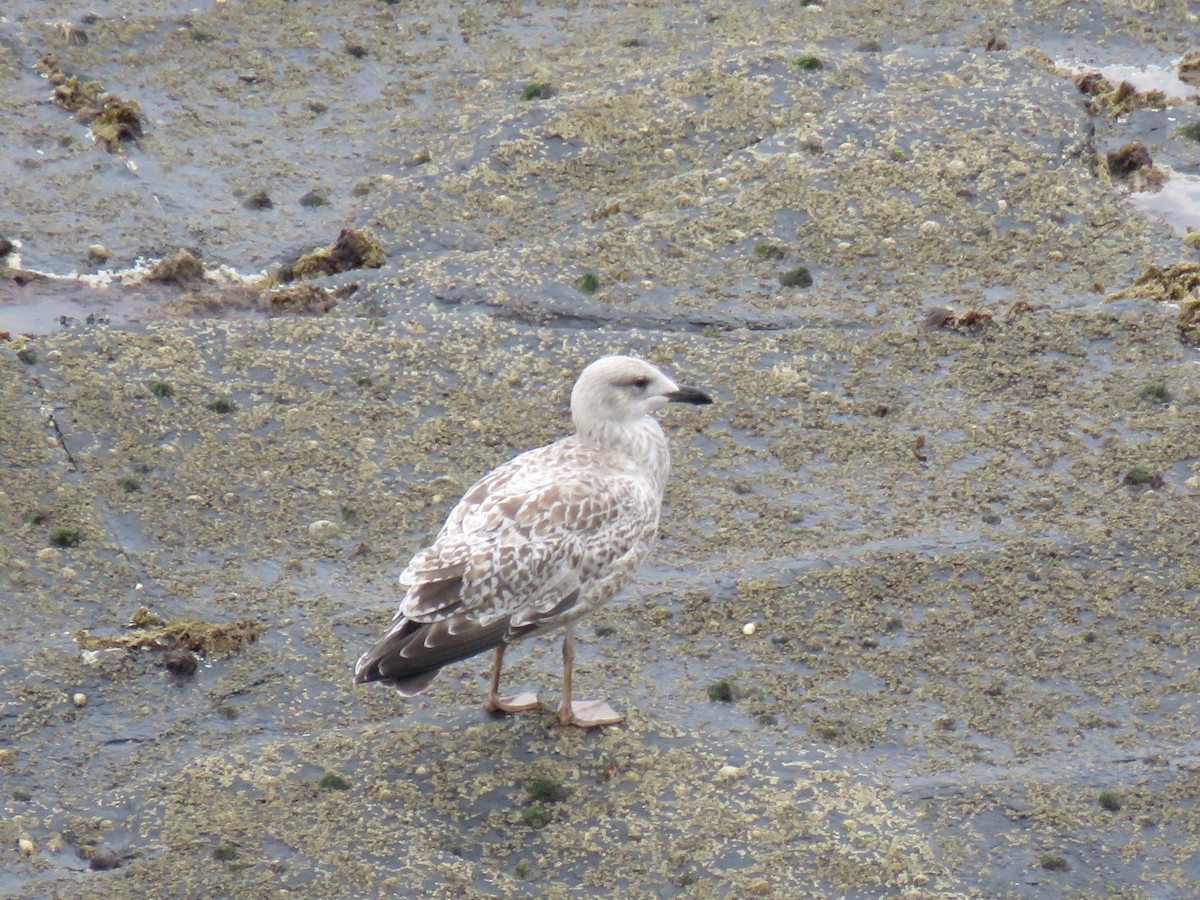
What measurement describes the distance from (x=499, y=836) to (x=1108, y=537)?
9.67ft

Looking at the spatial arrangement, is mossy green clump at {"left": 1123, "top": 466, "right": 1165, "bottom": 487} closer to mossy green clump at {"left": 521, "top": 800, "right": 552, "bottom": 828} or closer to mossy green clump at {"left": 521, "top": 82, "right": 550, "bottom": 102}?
mossy green clump at {"left": 521, "top": 800, "right": 552, "bottom": 828}

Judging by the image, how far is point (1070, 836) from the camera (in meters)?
5.39

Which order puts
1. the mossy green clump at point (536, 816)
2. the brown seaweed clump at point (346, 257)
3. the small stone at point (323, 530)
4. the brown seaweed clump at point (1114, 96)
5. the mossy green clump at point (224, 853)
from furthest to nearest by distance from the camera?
the brown seaweed clump at point (1114, 96) < the brown seaweed clump at point (346, 257) < the small stone at point (323, 530) < the mossy green clump at point (536, 816) < the mossy green clump at point (224, 853)

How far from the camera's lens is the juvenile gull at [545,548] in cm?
571

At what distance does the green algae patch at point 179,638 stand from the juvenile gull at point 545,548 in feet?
2.01

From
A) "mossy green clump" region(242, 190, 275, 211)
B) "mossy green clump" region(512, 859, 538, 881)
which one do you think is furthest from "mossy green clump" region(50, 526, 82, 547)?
"mossy green clump" region(242, 190, 275, 211)

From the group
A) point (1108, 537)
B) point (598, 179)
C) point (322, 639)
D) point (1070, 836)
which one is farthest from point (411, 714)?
point (598, 179)

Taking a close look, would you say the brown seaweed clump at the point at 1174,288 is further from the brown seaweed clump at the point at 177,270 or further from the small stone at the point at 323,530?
the brown seaweed clump at the point at 177,270

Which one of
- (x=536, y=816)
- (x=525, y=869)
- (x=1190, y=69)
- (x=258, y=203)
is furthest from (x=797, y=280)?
(x=525, y=869)

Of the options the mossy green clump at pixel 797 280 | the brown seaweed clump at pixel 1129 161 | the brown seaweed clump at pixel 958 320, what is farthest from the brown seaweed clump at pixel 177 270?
the brown seaweed clump at pixel 1129 161

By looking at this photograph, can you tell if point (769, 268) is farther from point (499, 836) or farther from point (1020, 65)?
point (499, 836)

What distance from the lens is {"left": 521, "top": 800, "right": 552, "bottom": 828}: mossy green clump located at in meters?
5.43

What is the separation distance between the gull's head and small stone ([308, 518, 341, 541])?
3.95 feet

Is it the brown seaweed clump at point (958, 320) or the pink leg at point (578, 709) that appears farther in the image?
the brown seaweed clump at point (958, 320)
